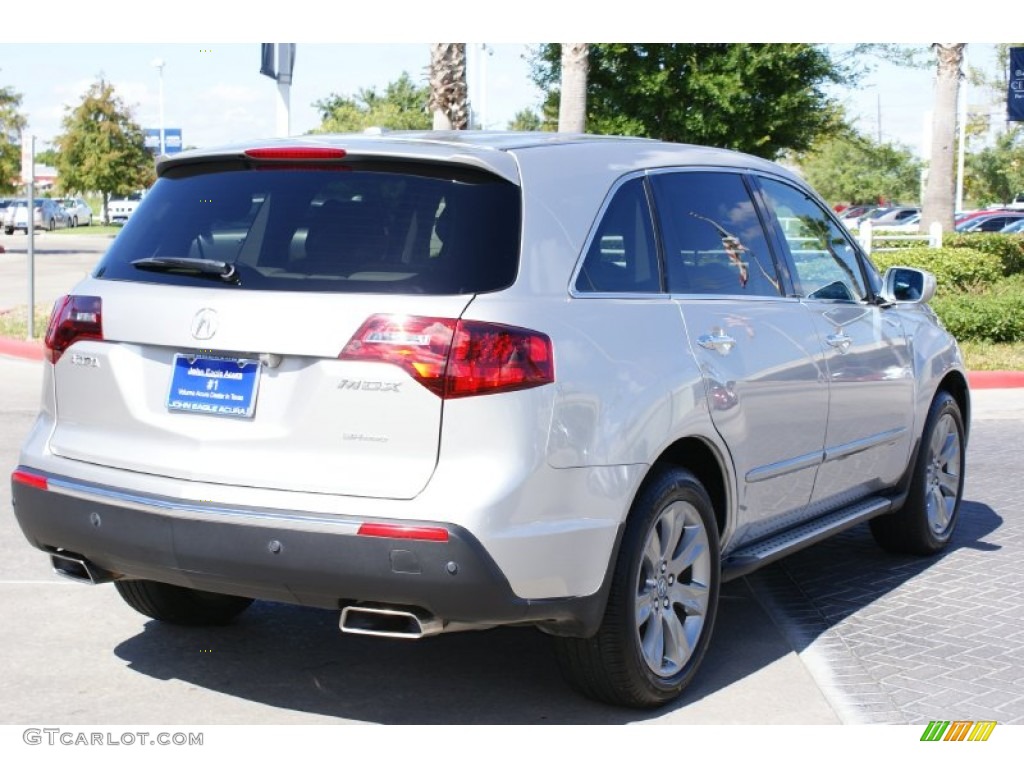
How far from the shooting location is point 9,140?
156ft

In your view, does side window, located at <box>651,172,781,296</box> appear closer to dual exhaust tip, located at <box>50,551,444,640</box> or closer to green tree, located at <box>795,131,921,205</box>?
dual exhaust tip, located at <box>50,551,444,640</box>

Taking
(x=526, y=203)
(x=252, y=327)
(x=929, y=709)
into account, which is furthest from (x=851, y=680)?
(x=252, y=327)

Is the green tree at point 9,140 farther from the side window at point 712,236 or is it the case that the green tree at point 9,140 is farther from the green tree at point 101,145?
the side window at point 712,236

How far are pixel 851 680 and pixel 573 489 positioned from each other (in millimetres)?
1563

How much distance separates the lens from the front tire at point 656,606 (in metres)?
4.62

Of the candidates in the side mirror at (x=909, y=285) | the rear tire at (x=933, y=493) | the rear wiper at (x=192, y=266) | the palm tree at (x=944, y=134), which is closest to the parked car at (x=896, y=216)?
the palm tree at (x=944, y=134)

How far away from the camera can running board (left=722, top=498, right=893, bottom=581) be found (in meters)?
5.39

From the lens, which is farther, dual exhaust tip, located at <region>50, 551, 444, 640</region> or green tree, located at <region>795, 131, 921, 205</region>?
green tree, located at <region>795, 131, 921, 205</region>

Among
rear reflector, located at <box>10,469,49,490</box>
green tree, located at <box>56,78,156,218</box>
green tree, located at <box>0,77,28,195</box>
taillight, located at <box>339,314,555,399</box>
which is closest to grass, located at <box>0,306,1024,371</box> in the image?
rear reflector, located at <box>10,469,49,490</box>

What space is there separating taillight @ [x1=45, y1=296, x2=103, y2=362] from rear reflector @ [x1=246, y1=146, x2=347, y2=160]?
0.70 m

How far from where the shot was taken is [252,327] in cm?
434

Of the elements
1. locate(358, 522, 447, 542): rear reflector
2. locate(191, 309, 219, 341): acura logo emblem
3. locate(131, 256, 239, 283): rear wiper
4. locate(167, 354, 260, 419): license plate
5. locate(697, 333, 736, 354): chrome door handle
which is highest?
locate(131, 256, 239, 283): rear wiper

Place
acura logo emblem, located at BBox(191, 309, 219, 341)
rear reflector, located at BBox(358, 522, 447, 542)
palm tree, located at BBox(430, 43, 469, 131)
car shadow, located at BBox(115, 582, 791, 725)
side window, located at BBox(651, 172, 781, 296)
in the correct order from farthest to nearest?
1. palm tree, located at BBox(430, 43, 469, 131)
2. side window, located at BBox(651, 172, 781, 296)
3. car shadow, located at BBox(115, 582, 791, 725)
4. acura logo emblem, located at BBox(191, 309, 219, 341)
5. rear reflector, located at BBox(358, 522, 447, 542)
